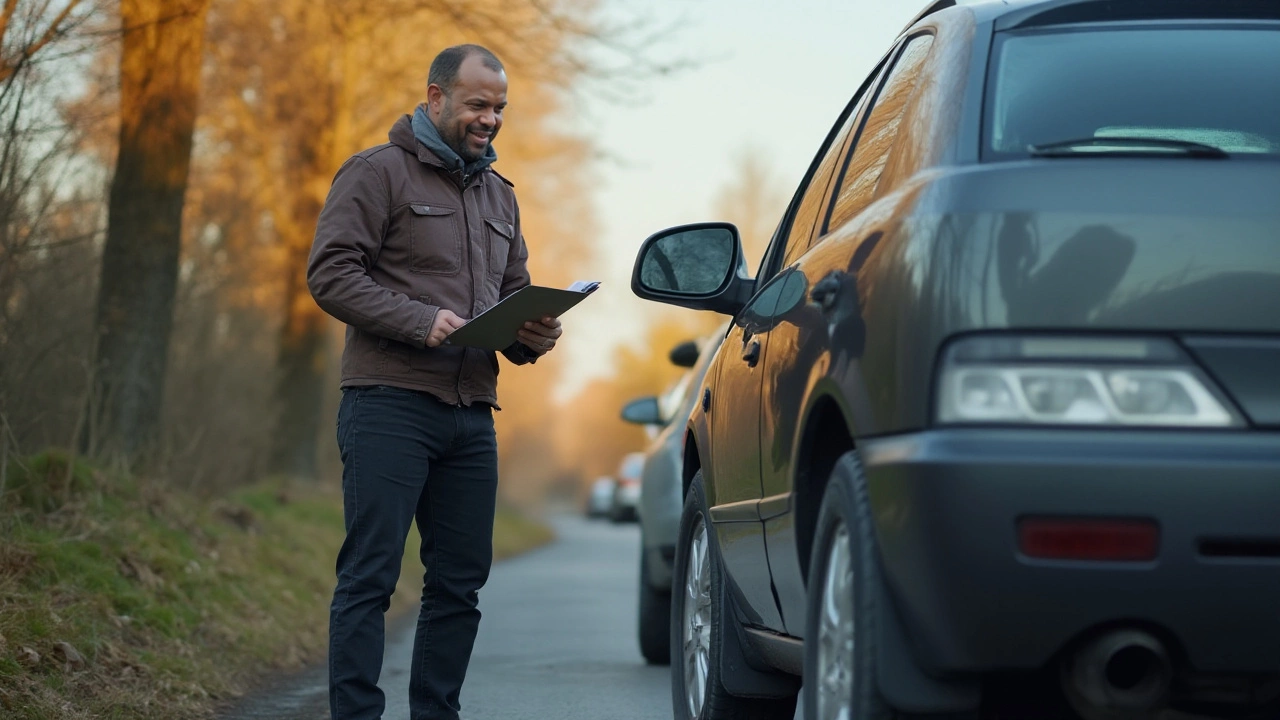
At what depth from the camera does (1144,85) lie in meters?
3.39

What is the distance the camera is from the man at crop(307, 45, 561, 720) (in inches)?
191

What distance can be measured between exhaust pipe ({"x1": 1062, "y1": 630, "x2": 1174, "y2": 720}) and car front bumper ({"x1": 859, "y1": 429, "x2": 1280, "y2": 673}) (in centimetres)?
3

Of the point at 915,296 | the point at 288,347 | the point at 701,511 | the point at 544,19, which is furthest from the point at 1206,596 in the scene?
the point at 288,347

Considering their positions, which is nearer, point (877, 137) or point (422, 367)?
point (877, 137)

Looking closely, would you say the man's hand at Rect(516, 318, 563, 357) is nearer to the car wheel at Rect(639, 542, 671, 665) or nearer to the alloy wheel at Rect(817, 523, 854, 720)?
the alloy wheel at Rect(817, 523, 854, 720)

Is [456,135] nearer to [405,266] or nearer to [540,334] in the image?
[405,266]

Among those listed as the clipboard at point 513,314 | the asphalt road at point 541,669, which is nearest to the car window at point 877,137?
the clipboard at point 513,314

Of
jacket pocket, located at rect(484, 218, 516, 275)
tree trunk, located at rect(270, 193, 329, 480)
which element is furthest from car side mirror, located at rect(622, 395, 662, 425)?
tree trunk, located at rect(270, 193, 329, 480)

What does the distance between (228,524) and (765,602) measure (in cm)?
716

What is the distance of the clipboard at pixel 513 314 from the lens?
15.7 feet

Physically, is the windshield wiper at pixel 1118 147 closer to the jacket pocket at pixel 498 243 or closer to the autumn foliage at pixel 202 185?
the jacket pocket at pixel 498 243

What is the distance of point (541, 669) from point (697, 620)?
11.0ft

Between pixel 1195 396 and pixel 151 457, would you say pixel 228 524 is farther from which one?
pixel 1195 396

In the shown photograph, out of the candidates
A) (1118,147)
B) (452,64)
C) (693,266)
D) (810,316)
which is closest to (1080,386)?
(1118,147)
